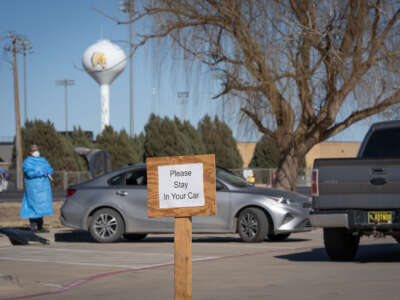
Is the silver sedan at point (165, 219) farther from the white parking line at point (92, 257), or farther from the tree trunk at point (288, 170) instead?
the tree trunk at point (288, 170)

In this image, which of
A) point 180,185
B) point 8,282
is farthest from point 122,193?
point 180,185

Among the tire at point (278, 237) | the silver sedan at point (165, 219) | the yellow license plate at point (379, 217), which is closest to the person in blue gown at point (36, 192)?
the silver sedan at point (165, 219)

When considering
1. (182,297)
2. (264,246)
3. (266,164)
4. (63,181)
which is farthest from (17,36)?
(182,297)

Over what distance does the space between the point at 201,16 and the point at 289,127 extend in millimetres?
3077

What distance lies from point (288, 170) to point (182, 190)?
12918mm

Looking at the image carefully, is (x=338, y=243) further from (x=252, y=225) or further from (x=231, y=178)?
(x=231, y=178)

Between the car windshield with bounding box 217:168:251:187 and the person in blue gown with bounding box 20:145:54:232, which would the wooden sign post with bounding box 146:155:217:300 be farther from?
the person in blue gown with bounding box 20:145:54:232

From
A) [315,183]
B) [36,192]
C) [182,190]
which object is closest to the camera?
[182,190]

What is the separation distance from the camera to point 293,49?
16.7 m

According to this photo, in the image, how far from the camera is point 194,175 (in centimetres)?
673

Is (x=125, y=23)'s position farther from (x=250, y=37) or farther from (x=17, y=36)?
(x=17, y=36)

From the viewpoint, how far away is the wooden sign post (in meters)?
6.68

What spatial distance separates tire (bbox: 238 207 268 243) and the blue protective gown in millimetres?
4604

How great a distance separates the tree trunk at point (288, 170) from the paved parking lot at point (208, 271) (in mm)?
3671
